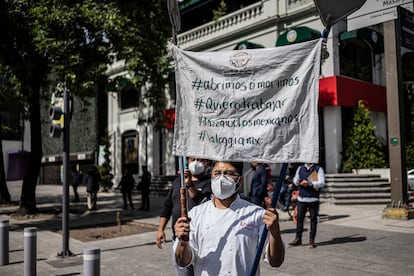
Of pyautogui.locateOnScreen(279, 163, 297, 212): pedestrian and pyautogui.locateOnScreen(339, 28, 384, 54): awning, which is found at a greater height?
pyautogui.locateOnScreen(339, 28, 384, 54): awning

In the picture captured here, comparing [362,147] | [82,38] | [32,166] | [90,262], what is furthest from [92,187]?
[362,147]

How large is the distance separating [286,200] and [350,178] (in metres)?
4.48

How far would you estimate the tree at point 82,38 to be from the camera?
1112cm

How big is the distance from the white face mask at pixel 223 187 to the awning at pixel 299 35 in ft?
48.1

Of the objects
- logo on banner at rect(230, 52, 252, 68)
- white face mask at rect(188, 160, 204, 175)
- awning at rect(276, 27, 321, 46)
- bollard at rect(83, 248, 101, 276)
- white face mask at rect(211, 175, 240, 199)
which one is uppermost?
awning at rect(276, 27, 321, 46)

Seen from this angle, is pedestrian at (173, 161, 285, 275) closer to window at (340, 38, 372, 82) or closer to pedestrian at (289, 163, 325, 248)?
pedestrian at (289, 163, 325, 248)

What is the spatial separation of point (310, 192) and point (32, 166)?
1019 centimetres

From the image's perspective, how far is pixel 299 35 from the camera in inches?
656

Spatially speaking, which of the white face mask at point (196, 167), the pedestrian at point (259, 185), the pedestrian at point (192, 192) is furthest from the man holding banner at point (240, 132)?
the pedestrian at point (259, 185)

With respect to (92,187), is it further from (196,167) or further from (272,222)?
(272,222)

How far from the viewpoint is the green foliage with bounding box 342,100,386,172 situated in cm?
1681

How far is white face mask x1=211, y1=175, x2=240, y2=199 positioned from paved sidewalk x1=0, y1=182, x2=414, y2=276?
3.89 metres

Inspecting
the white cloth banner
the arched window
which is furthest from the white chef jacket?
the arched window

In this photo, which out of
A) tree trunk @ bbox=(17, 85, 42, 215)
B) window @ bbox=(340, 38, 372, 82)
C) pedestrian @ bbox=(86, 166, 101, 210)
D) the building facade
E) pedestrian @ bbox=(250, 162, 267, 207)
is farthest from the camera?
window @ bbox=(340, 38, 372, 82)
